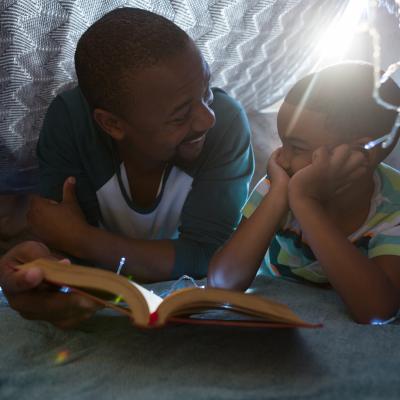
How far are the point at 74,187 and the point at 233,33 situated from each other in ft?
1.60

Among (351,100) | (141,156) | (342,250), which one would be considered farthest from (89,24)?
(342,250)

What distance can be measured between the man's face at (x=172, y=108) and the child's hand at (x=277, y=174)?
0.46 ft

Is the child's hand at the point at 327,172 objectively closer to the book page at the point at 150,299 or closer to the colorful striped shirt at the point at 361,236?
the colorful striped shirt at the point at 361,236

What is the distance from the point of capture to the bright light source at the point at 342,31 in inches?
53.5

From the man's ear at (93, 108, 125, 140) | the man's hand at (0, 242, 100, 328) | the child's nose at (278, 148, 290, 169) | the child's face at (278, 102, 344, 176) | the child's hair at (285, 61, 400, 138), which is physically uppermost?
the child's hair at (285, 61, 400, 138)

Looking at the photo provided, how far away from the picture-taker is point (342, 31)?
1410 millimetres

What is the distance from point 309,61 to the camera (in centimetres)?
155

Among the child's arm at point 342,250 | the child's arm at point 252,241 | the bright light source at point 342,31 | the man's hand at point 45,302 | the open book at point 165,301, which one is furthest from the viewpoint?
the bright light source at point 342,31

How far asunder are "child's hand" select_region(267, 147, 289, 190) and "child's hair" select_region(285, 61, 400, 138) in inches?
4.8

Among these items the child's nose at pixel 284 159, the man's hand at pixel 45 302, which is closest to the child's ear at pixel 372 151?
the child's nose at pixel 284 159

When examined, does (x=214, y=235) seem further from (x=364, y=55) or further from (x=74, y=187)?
(x=364, y=55)

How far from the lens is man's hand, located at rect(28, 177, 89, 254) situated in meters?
1.14

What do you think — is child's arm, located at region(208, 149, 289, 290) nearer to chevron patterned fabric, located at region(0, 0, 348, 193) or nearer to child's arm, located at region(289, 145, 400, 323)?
child's arm, located at region(289, 145, 400, 323)

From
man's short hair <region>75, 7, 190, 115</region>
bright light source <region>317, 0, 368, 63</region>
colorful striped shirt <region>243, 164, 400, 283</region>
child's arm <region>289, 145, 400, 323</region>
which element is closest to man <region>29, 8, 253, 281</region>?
man's short hair <region>75, 7, 190, 115</region>
